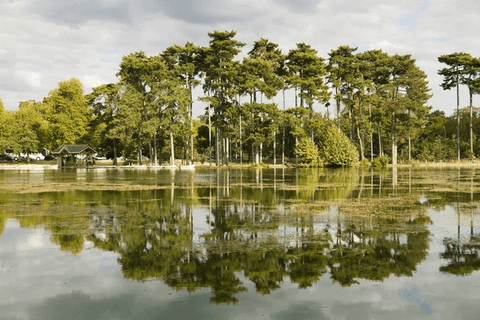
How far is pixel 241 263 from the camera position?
844 cm

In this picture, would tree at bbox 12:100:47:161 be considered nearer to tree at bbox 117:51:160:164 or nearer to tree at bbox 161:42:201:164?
tree at bbox 117:51:160:164

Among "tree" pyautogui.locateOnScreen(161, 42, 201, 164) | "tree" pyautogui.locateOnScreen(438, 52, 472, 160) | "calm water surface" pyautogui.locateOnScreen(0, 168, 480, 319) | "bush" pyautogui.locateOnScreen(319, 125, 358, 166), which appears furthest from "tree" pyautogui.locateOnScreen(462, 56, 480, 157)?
"calm water surface" pyautogui.locateOnScreen(0, 168, 480, 319)

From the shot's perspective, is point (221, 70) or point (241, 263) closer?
point (241, 263)

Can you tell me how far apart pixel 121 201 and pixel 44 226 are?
5912 millimetres

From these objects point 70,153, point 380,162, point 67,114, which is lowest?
point 380,162

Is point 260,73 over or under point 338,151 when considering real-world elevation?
over

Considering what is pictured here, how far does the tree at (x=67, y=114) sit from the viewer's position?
7356 centimetres

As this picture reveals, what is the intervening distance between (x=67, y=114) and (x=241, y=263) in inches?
2870

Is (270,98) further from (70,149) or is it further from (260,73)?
(70,149)

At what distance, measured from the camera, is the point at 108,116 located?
6919cm

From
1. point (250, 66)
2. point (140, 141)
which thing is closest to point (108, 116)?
point (140, 141)

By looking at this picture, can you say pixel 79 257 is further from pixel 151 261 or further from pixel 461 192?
pixel 461 192

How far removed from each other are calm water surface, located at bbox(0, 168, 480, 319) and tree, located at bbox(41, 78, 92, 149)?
61964 mm

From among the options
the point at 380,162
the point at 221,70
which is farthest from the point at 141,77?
the point at 380,162
